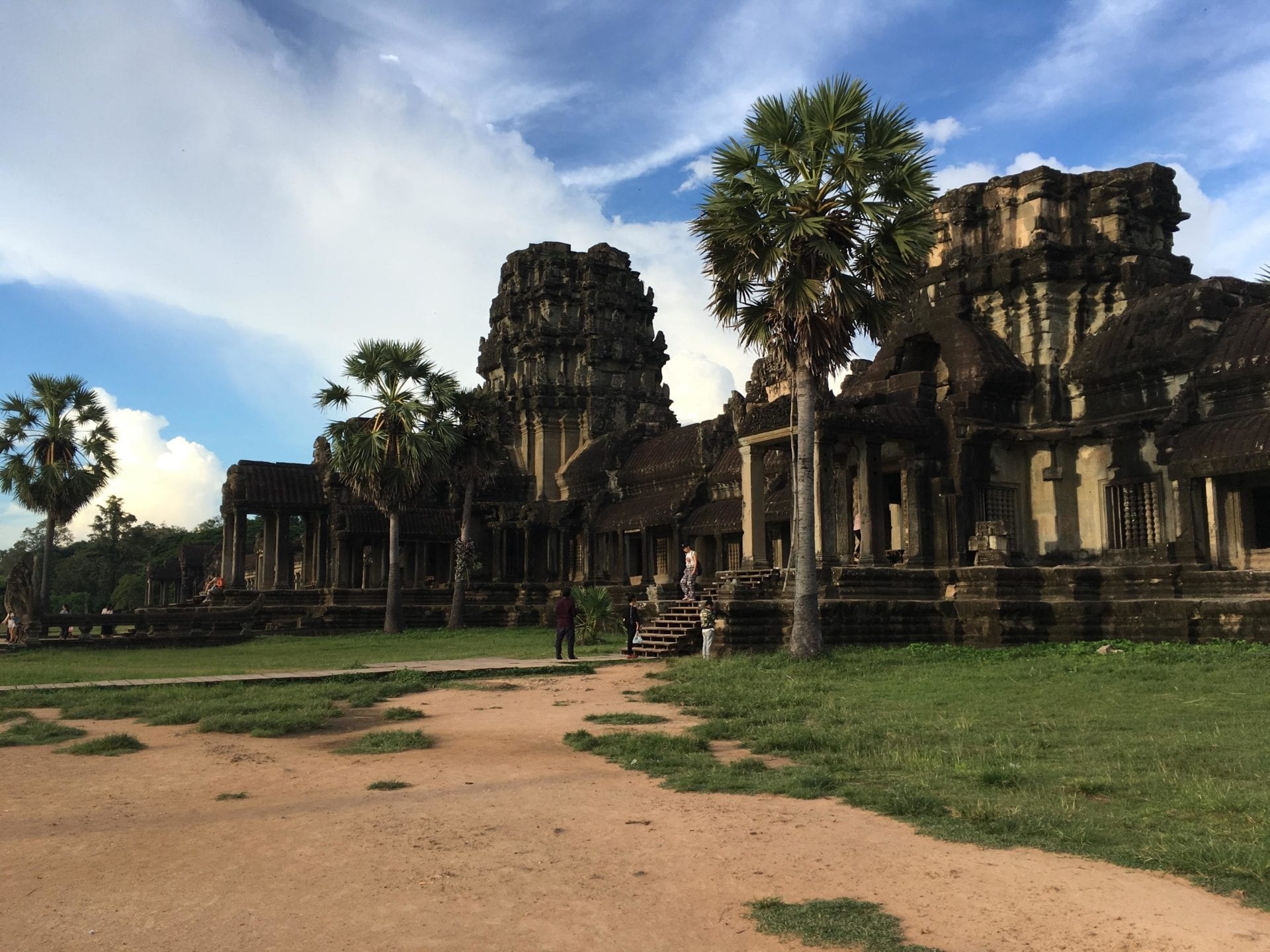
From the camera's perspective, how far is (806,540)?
17.3m

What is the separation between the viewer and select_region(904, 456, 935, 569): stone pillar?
22312 millimetres

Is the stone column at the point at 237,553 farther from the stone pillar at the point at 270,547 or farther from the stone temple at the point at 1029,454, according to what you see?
the stone temple at the point at 1029,454

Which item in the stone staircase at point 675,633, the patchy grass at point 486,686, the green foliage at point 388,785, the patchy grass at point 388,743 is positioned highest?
the stone staircase at point 675,633

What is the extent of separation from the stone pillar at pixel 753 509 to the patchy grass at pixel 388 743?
11.9 m

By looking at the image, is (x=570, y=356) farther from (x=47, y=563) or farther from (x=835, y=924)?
(x=835, y=924)

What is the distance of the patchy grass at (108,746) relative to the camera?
10180 mm

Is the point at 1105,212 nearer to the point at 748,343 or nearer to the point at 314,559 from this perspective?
the point at 748,343

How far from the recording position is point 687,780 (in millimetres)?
8312

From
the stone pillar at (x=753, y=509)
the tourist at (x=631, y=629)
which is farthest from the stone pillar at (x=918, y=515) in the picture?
the tourist at (x=631, y=629)

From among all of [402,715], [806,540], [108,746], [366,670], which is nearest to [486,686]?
[366,670]

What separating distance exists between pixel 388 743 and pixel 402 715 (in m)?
2.29

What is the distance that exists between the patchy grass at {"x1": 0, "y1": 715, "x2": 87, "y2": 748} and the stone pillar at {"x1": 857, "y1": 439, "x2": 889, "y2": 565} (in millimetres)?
15230

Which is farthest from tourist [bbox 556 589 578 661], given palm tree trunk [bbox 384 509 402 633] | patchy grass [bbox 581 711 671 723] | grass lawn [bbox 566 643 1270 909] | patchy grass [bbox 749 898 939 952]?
patchy grass [bbox 749 898 939 952]

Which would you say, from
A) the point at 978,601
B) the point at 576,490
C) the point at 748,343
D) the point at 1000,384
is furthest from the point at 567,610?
the point at 576,490
